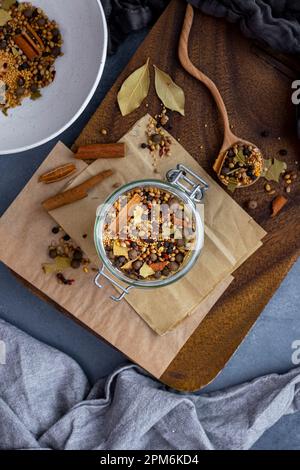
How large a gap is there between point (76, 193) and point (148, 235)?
17 centimetres

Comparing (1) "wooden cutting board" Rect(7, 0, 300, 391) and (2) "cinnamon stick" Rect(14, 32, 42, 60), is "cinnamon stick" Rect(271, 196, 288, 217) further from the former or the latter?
(2) "cinnamon stick" Rect(14, 32, 42, 60)

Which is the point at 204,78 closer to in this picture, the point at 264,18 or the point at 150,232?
the point at 264,18

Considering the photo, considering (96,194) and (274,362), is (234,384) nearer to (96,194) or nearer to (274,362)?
(274,362)

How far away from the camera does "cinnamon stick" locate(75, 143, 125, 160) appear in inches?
45.4

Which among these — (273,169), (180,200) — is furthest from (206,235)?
(273,169)

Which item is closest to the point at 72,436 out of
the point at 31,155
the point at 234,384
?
the point at 234,384

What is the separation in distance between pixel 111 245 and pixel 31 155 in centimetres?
31

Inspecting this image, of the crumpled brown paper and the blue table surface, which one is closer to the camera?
the crumpled brown paper

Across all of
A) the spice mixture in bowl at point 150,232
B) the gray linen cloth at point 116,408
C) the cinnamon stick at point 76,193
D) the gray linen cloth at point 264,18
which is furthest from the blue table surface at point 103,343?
the gray linen cloth at point 264,18

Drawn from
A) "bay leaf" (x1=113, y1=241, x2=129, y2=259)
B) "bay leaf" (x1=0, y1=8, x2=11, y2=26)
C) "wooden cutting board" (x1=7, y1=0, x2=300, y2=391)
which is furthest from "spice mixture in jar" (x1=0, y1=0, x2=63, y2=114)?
"bay leaf" (x1=113, y1=241, x2=129, y2=259)

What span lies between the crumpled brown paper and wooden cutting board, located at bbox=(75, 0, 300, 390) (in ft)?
0.11

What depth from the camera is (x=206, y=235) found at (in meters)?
1.15

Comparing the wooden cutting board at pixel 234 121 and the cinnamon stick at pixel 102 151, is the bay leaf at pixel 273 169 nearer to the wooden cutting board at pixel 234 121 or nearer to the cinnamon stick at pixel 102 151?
the wooden cutting board at pixel 234 121

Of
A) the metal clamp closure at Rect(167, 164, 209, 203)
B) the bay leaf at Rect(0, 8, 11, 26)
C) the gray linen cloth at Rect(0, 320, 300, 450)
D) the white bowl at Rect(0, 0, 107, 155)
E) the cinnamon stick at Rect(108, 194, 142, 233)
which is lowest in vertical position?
the gray linen cloth at Rect(0, 320, 300, 450)
